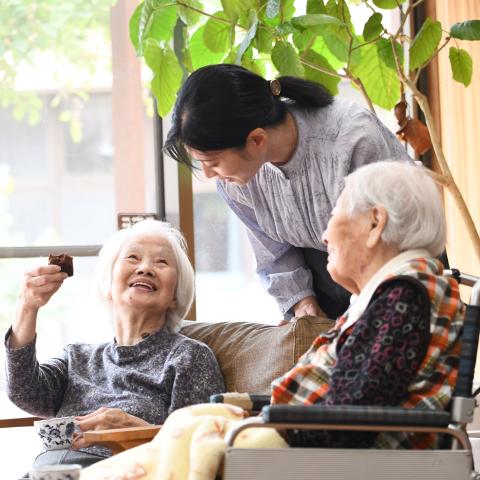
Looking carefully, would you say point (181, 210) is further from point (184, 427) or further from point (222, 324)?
point (184, 427)

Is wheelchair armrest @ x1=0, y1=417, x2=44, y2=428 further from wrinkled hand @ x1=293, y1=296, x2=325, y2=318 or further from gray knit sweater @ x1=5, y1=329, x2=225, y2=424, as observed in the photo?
wrinkled hand @ x1=293, y1=296, x2=325, y2=318

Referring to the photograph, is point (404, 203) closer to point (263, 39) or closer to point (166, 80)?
point (263, 39)

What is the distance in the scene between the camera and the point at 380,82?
3525mm

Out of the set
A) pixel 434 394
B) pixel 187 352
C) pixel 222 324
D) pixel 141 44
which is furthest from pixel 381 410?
→ pixel 141 44

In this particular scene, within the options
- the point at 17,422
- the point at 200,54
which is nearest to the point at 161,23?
the point at 200,54

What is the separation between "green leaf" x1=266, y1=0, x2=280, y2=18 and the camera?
305 cm

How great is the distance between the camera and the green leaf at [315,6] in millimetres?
3234

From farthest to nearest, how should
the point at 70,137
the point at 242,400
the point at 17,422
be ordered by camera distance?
the point at 70,137 < the point at 17,422 < the point at 242,400

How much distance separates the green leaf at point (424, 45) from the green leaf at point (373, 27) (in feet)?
0.44

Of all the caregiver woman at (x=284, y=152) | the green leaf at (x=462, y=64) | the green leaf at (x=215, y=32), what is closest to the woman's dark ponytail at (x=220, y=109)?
the caregiver woman at (x=284, y=152)

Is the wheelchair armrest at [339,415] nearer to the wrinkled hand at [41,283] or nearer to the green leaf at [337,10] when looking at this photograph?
the wrinkled hand at [41,283]

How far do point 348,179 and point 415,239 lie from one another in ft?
0.66

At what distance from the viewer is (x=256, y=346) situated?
271 cm

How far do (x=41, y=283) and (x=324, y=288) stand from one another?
82 centimetres
